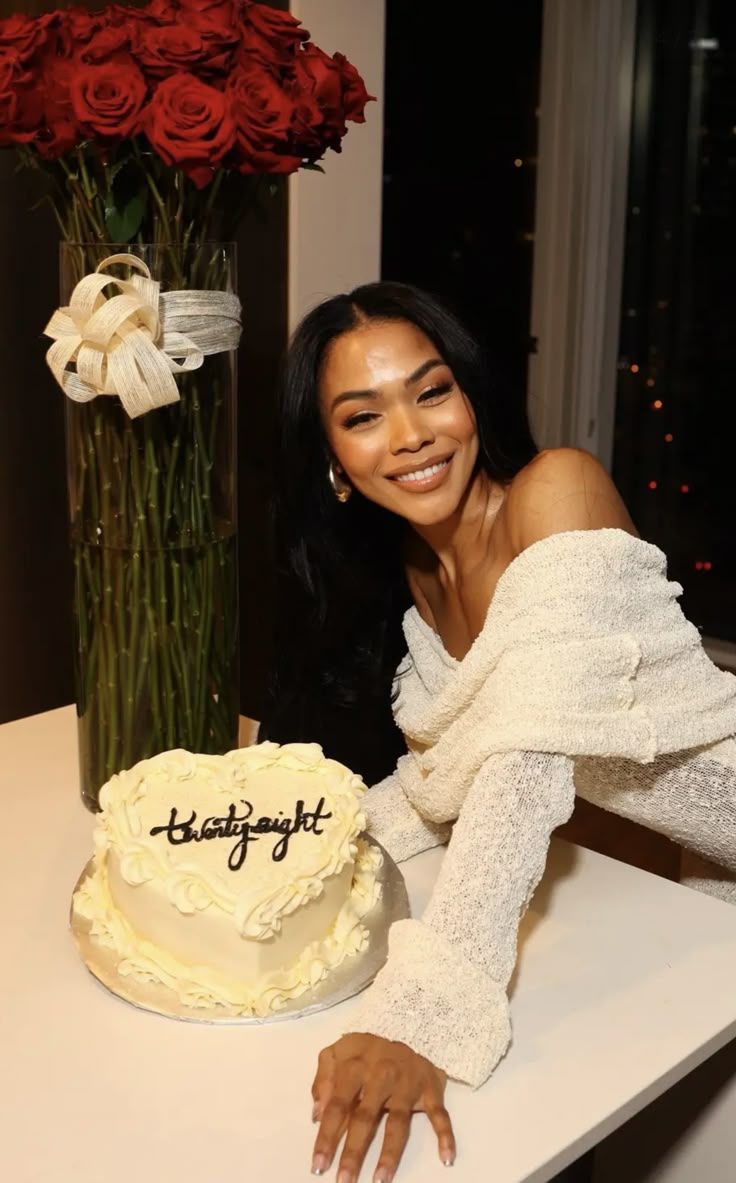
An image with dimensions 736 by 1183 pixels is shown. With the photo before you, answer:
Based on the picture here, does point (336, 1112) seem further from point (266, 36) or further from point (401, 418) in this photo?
point (266, 36)

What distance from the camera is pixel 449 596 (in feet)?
5.30

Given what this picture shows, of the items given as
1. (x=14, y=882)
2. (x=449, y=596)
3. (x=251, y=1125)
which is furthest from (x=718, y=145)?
(x=251, y=1125)

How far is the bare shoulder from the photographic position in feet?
4.21

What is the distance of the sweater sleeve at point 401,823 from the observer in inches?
52.0

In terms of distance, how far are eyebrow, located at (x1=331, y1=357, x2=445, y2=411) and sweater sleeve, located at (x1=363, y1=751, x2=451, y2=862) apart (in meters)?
0.41

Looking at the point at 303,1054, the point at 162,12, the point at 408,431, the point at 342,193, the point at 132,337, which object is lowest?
the point at 303,1054

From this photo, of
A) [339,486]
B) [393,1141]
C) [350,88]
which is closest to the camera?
[393,1141]

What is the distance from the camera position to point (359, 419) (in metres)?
1.44

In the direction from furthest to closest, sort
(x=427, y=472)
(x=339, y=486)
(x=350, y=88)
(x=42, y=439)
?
(x=42, y=439)
(x=339, y=486)
(x=427, y=472)
(x=350, y=88)

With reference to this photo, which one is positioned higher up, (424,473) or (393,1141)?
(424,473)

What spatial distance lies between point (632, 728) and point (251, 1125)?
0.50 metres

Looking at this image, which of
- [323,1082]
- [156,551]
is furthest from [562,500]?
[323,1082]

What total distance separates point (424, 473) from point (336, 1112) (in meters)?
0.75

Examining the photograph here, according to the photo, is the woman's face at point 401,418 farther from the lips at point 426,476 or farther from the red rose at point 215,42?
the red rose at point 215,42
